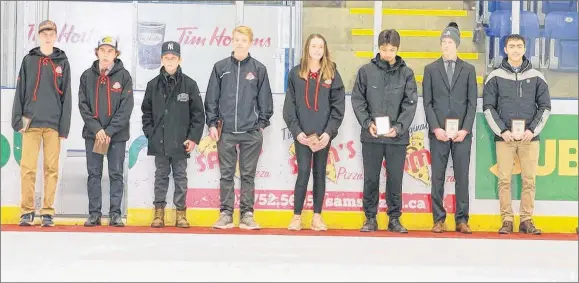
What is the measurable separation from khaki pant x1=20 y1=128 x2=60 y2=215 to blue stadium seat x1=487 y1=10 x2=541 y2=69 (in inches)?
154

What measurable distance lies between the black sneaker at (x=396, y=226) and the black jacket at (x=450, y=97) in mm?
754

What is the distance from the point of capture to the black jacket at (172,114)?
6867 mm

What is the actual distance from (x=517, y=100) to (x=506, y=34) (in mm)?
1776

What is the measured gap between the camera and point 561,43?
8.19 meters

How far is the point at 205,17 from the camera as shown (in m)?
8.77

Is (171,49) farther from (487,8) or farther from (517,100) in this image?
(487,8)

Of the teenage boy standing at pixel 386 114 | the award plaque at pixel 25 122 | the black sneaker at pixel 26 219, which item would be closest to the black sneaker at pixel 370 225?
the teenage boy standing at pixel 386 114

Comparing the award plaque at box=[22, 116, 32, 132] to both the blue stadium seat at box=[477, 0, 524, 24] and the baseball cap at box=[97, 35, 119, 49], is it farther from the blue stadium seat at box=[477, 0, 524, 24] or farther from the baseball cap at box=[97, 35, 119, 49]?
the blue stadium seat at box=[477, 0, 524, 24]

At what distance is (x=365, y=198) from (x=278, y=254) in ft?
5.07

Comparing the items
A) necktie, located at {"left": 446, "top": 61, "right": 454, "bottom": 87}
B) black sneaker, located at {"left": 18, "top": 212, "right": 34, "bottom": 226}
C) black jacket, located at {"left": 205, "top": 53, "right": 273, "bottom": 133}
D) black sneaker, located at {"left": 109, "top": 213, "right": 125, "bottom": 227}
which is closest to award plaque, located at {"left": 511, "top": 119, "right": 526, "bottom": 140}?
necktie, located at {"left": 446, "top": 61, "right": 454, "bottom": 87}

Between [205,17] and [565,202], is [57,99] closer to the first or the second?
[205,17]

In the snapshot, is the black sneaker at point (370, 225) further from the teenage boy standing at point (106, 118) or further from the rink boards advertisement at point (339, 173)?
the teenage boy standing at point (106, 118)

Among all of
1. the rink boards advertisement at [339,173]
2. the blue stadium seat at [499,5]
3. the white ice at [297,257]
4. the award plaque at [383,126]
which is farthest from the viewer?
the blue stadium seat at [499,5]

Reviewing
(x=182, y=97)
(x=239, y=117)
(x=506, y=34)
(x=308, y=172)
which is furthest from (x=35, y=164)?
(x=506, y=34)
